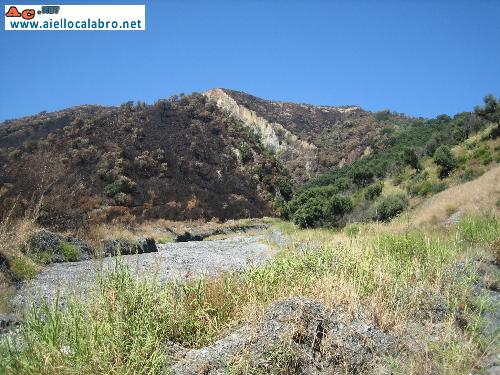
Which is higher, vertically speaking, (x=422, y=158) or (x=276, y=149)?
(x=276, y=149)

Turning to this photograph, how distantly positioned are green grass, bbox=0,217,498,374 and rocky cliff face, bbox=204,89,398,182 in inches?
2663

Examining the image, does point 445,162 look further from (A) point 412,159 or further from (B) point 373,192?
(A) point 412,159

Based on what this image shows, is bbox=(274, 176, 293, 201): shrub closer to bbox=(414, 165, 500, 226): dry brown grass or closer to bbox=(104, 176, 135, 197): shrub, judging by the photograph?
bbox=(104, 176, 135, 197): shrub

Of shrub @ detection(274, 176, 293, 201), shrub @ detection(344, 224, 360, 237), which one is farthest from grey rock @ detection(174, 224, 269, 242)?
shrub @ detection(344, 224, 360, 237)

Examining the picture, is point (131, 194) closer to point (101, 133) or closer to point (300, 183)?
point (101, 133)

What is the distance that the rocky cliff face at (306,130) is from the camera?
262 feet

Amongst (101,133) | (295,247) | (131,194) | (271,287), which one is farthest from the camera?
(101,133)

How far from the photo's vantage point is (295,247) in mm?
6262

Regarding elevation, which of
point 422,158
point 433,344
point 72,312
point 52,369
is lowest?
point 433,344

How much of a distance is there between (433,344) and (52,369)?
8.45ft

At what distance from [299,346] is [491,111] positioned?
150 ft

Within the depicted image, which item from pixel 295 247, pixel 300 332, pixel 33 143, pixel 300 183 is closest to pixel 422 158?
pixel 300 183

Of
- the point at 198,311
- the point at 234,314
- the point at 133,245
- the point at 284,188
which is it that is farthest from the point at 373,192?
the point at 198,311

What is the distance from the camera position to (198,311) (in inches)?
137
